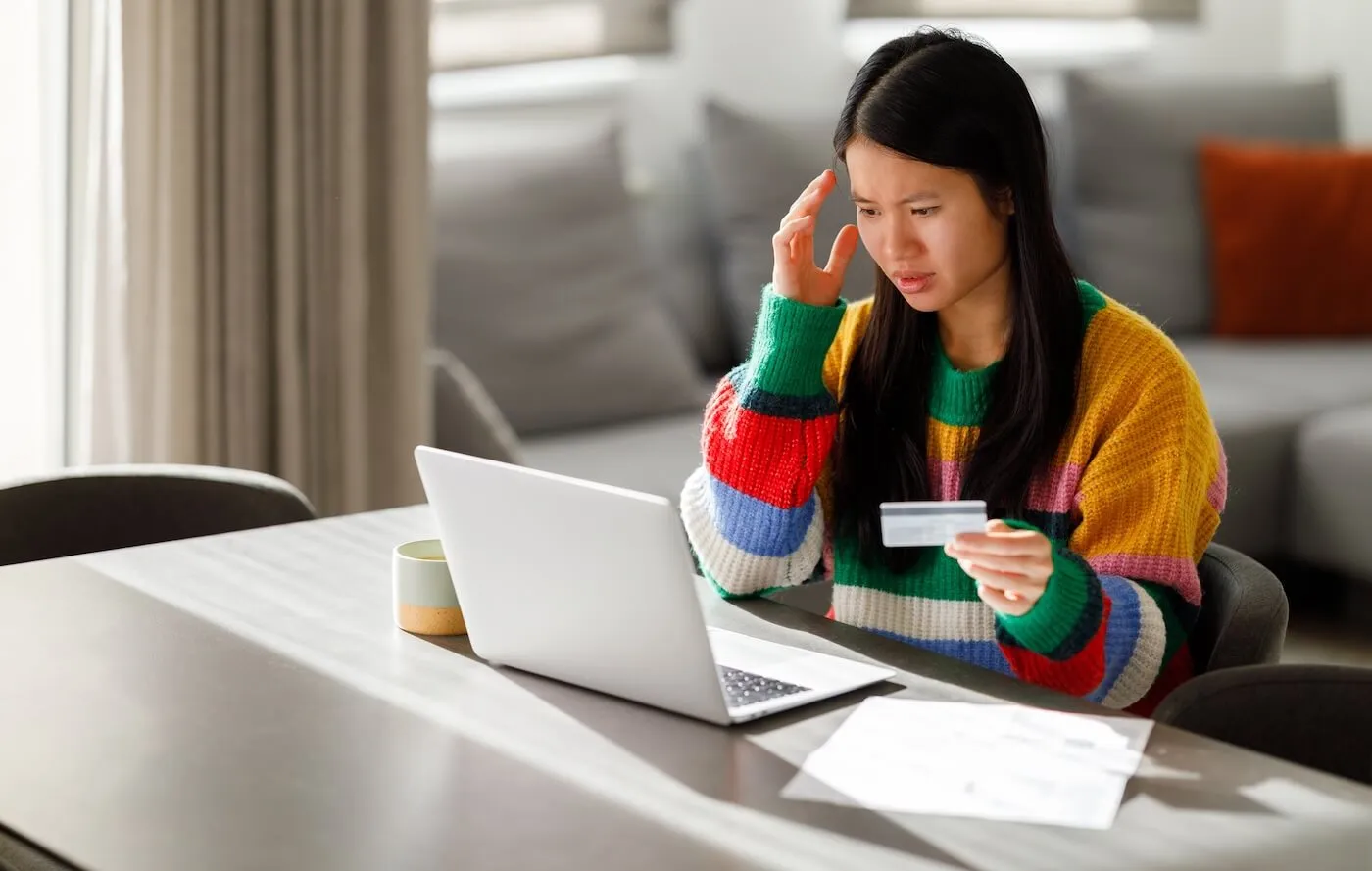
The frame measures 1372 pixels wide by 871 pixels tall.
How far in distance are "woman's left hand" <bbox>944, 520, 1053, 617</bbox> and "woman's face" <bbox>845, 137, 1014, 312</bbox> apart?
A: 0.30 meters

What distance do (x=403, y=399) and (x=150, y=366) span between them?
397 mm

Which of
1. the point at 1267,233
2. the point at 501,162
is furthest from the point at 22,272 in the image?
the point at 1267,233

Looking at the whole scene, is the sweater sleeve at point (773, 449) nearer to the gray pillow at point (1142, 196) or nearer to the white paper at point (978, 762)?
the white paper at point (978, 762)

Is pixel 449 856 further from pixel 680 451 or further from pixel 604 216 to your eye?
pixel 604 216

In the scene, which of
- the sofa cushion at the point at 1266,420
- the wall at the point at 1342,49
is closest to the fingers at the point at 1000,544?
the sofa cushion at the point at 1266,420

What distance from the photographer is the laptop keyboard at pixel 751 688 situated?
3.66 feet

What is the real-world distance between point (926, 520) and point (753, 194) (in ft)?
7.46

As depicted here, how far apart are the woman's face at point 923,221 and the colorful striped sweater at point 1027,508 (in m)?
0.07

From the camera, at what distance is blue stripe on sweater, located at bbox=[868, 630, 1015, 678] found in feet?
4.71

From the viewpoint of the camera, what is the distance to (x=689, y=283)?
3.39 m

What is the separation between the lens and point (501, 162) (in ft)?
10.0

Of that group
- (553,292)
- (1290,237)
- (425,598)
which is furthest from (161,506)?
(1290,237)

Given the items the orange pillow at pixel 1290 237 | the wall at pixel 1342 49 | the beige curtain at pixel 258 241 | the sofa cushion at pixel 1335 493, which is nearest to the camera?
the beige curtain at pixel 258 241

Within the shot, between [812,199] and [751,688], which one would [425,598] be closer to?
[751,688]
